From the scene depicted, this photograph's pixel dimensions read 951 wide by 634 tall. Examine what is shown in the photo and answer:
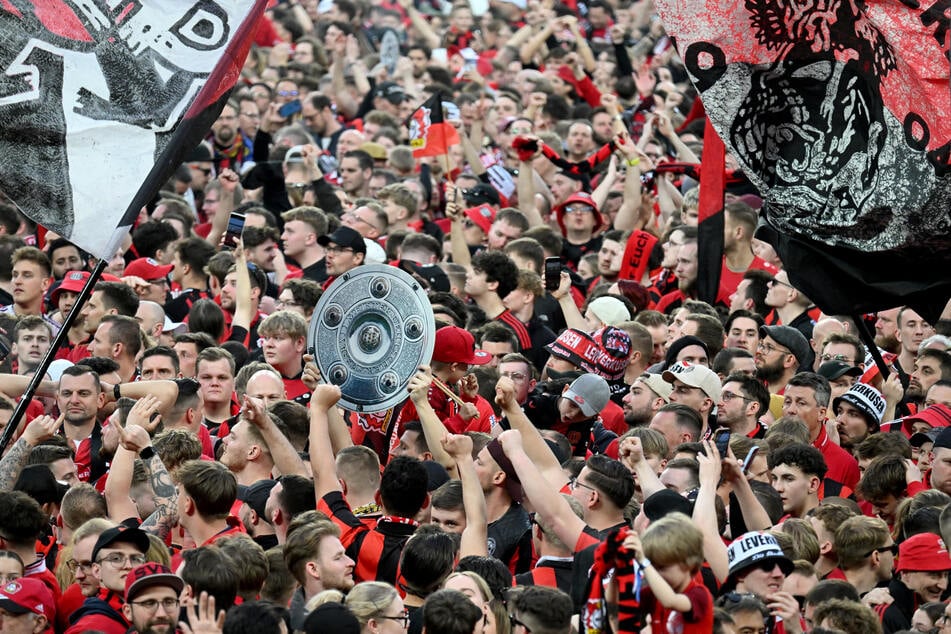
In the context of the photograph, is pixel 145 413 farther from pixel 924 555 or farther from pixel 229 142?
pixel 229 142

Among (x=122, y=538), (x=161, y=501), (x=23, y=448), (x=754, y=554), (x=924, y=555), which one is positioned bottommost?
(x=23, y=448)

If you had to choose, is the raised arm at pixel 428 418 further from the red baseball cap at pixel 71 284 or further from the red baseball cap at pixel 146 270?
the red baseball cap at pixel 146 270

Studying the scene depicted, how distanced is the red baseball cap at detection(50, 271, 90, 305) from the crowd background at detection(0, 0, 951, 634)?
0.09ft

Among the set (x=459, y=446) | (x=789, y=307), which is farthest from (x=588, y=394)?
(x=789, y=307)

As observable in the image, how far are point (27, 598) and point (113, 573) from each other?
38cm

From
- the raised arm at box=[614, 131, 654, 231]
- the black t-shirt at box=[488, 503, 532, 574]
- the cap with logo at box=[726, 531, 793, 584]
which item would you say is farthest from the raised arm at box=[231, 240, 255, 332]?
the cap with logo at box=[726, 531, 793, 584]

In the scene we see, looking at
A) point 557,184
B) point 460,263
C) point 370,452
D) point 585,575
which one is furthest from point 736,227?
point 585,575

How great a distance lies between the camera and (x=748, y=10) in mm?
8227

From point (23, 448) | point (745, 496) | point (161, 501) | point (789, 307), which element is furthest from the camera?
point (789, 307)

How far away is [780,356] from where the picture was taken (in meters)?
11.6

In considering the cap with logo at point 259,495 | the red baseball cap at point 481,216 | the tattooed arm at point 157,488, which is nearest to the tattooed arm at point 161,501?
the tattooed arm at point 157,488

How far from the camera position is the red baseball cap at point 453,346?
10109mm

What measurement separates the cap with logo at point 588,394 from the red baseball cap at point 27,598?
3578 millimetres

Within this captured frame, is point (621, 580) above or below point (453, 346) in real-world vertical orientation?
above
